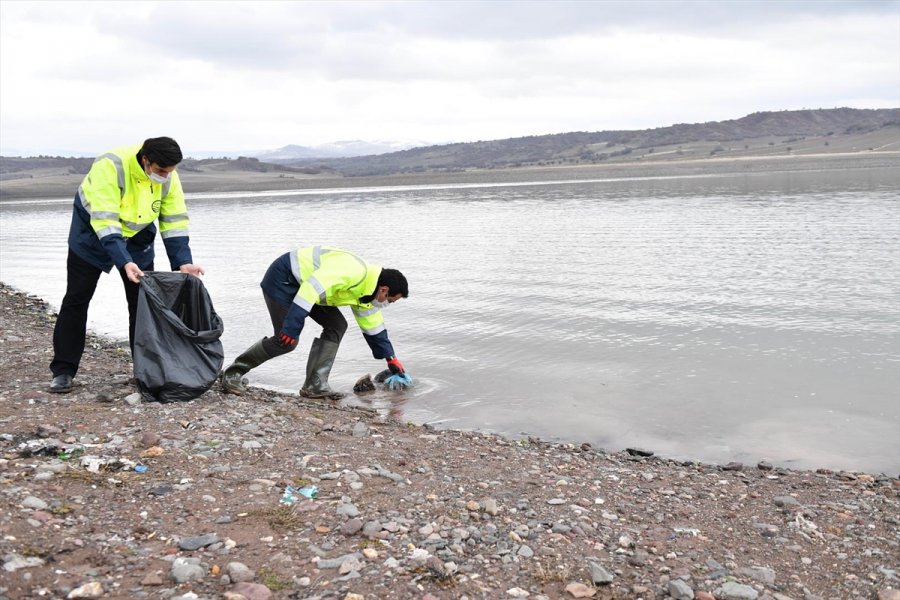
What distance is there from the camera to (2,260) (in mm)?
21578

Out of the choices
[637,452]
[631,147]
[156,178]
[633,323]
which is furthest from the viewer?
[631,147]

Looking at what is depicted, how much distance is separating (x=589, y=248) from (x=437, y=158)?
341 ft

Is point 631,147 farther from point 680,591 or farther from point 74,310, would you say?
point 680,591

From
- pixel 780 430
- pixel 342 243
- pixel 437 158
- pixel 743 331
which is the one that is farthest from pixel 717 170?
pixel 437 158

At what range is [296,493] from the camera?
16.0ft

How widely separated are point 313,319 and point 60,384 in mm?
2253

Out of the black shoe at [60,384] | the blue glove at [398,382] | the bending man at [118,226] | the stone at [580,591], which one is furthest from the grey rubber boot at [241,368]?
the stone at [580,591]

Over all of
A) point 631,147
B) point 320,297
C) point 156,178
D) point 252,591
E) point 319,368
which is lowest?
point 319,368

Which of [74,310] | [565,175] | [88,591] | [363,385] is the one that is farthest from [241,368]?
[565,175]

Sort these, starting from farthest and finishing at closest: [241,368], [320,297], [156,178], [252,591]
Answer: [241,368]
[320,297]
[156,178]
[252,591]

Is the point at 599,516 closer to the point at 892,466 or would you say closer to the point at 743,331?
the point at 892,466

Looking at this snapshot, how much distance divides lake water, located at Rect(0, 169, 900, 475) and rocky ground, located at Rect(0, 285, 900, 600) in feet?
4.22

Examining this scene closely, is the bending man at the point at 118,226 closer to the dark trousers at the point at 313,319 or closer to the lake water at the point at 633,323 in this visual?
the dark trousers at the point at 313,319

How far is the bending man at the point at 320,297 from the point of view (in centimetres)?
718
